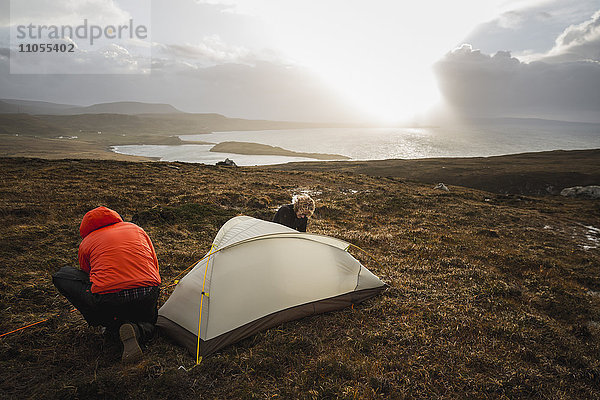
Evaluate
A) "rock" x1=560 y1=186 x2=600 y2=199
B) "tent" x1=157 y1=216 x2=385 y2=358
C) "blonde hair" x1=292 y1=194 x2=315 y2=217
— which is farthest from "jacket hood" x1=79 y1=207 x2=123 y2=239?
"rock" x1=560 y1=186 x2=600 y2=199

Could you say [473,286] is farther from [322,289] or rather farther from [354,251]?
[322,289]

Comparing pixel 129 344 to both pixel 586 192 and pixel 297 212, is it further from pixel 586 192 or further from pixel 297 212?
pixel 586 192

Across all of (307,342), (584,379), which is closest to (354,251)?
(307,342)

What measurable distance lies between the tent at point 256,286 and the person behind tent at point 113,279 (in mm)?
843

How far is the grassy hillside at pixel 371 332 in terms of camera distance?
4789 millimetres

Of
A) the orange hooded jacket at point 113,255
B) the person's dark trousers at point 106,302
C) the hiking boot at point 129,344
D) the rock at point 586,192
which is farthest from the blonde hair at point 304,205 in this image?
the rock at point 586,192

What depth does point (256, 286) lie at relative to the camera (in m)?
6.31

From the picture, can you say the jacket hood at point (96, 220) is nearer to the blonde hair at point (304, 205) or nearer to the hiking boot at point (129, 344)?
the hiking boot at point (129, 344)

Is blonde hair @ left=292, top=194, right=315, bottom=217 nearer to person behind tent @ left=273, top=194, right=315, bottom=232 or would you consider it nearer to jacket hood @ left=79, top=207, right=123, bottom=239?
person behind tent @ left=273, top=194, right=315, bottom=232

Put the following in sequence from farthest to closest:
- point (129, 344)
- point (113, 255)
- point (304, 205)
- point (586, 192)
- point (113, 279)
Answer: point (586, 192) → point (304, 205) → point (129, 344) → point (113, 255) → point (113, 279)

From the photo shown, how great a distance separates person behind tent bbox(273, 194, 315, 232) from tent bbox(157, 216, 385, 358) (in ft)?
4.05

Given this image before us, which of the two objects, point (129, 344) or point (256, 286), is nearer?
point (129, 344)

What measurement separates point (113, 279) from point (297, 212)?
16.4 ft

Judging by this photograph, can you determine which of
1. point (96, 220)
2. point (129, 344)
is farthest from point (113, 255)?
point (129, 344)
